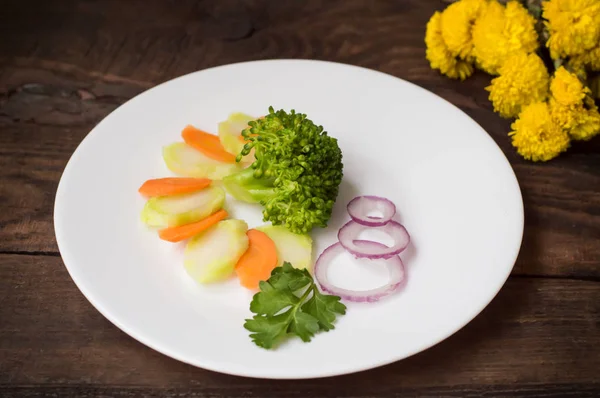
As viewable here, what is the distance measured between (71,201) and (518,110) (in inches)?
54.6

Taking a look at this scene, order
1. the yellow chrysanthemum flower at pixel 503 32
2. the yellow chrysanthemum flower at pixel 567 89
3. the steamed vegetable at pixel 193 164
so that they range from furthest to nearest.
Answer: the yellow chrysanthemum flower at pixel 503 32
the yellow chrysanthemum flower at pixel 567 89
the steamed vegetable at pixel 193 164

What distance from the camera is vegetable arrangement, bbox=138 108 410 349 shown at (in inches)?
60.4

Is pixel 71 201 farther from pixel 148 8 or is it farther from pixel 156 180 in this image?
pixel 148 8

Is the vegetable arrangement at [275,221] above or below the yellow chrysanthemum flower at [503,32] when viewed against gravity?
below

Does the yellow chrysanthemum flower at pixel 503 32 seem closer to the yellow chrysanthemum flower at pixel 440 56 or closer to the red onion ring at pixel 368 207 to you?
the yellow chrysanthemum flower at pixel 440 56

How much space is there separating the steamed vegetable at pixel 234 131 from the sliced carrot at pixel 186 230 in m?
0.26

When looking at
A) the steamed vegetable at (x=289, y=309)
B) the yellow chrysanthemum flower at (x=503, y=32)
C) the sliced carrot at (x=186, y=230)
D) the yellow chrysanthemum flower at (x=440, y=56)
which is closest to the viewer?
the steamed vegetable at (x=289, y=309)

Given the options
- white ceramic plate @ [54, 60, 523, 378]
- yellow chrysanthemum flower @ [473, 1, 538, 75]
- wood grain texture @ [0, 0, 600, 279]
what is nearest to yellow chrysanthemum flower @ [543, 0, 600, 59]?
yellow chrysanthemum flower @ [473, 1, 538, 75]

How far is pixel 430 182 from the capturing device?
1897 millimetres

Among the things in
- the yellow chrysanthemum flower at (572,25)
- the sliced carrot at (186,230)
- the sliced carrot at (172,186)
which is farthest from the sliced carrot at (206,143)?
the yellow chrysanthemum flower at (572,25)

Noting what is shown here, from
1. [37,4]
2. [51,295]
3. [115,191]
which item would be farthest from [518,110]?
[37,4]

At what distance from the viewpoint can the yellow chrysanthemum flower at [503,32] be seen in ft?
7.27

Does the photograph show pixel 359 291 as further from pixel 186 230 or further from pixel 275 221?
pixel 186 230

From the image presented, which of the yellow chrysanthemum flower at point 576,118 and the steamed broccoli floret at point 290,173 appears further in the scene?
the yellow chrysanthemum flower at point 576,118
